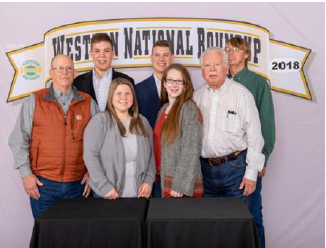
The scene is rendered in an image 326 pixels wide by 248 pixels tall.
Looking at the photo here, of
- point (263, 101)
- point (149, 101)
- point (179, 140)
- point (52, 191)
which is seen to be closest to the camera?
point (179, 140)

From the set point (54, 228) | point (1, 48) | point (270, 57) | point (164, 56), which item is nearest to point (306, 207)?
point (270, 57)

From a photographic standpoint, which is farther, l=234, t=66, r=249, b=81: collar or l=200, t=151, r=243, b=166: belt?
l=234, t=66, r=249, b=81: collar

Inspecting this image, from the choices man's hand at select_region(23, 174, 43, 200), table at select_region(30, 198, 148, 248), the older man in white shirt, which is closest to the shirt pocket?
the older man in white shirt

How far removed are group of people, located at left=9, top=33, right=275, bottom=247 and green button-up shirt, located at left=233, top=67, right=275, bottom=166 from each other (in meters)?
0.33

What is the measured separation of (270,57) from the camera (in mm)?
2969

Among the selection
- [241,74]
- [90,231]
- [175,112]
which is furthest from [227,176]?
[90,231]

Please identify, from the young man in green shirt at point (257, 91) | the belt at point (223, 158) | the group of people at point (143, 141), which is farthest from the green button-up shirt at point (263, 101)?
the belt at point (223, 158)

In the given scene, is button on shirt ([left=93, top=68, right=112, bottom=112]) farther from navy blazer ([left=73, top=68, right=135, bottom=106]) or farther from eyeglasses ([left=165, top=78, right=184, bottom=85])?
eyeglasses ([left=165, top=78, right=184, bottom=85])

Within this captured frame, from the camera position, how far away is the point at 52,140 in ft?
7.13

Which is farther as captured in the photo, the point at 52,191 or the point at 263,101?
the point at 263,101

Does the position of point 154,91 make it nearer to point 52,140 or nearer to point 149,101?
point 149,101

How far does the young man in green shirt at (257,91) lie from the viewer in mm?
2463

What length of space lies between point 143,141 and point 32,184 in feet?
2.59

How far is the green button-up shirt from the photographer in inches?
96.8
